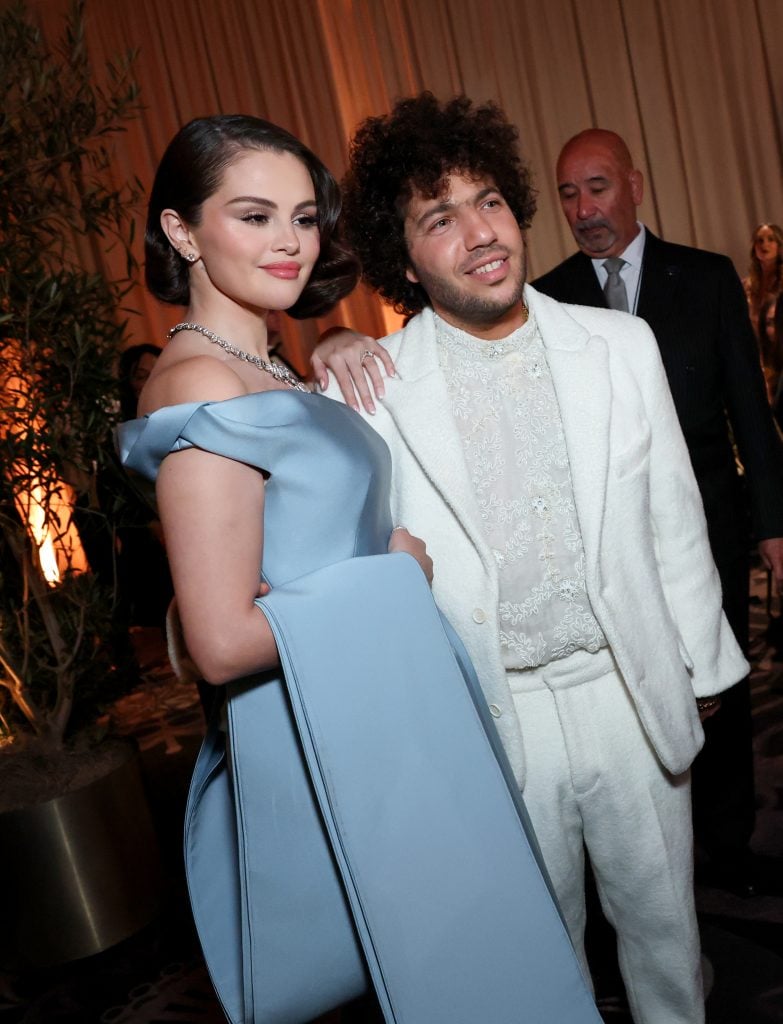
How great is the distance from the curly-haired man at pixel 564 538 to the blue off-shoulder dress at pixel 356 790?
327 mm

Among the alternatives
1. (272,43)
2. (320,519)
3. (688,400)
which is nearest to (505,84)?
(272,43)

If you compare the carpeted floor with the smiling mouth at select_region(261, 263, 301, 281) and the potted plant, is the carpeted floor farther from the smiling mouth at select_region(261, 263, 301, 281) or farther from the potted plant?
the smiling mouth at select_region(261, 263, 301, 281)

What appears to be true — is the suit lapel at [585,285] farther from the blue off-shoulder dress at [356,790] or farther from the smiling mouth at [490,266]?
the blue off-shoulder dress at [356,790]

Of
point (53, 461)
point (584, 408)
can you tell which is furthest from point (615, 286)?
point (53, 461)

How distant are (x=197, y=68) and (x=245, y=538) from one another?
8075mm

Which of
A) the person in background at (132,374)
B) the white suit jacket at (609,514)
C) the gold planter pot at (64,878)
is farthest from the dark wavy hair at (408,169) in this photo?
the gold planter pot at (64,878)

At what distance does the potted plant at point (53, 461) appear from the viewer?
341 cm

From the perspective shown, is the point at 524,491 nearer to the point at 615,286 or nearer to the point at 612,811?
the point at 612,811

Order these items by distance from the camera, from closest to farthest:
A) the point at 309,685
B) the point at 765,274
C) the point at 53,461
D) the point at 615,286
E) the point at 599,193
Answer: the point at 309,685, the point at 615,286, the point at 599,193, the point at 53,461, the point at 765,274

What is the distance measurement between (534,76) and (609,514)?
7.47 meters

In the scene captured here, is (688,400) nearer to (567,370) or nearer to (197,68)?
(567,370)

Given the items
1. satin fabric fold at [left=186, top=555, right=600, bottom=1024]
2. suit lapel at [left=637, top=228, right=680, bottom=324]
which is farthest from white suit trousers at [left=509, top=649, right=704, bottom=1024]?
suit lapel at [left=637, top=228, right=680, bottom=324]

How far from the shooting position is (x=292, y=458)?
62.8 inches

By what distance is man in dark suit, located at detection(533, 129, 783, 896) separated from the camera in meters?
3.03
